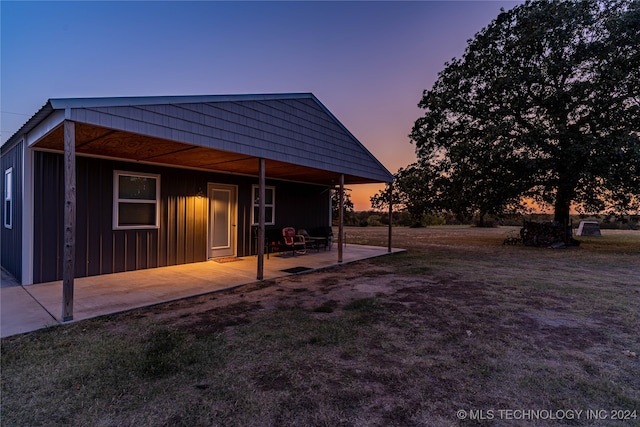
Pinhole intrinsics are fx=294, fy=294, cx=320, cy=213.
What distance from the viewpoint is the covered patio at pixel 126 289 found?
3.71 metres

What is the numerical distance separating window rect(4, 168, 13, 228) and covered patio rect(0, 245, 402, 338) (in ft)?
6.55

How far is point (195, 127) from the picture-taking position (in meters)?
4.66

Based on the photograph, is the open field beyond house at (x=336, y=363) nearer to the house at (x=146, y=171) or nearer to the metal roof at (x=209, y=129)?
the house at (x=146, y=171)

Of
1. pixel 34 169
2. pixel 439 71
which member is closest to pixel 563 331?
pixel 34 169

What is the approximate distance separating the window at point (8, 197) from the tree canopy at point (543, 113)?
14331 millimetres

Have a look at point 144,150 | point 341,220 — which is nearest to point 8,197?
point 144,150

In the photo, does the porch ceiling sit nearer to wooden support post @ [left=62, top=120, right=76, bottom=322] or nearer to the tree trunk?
wooden support post @ [left=62, top=120, right=76, bottom=322]

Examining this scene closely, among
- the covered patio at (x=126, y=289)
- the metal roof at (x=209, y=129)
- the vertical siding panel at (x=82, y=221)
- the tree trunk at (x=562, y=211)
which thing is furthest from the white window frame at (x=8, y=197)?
the tree trunk at (x=562, y=211)

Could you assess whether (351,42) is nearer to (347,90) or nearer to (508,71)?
(347,90)

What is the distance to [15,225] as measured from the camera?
18.5 ft

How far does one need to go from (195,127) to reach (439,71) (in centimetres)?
1436

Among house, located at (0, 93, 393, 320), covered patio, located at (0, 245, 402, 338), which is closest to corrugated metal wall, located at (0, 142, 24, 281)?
house, located at (0, 93, 393, 320)

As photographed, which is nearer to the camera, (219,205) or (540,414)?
(540,414)

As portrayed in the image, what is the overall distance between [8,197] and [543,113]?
17.9 metres
